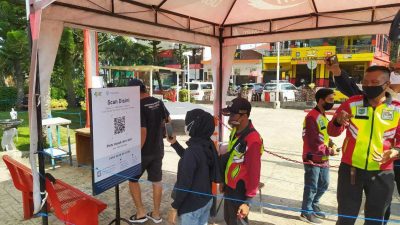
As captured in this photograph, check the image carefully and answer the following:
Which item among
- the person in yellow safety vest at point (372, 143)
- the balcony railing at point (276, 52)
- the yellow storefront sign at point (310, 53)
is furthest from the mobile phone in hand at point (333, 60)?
the balcony railing at point (276, 52)

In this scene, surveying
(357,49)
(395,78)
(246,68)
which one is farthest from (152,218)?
(246,68)

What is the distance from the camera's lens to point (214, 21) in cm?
634

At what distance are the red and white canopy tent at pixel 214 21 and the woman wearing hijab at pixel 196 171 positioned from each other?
5.48 ft

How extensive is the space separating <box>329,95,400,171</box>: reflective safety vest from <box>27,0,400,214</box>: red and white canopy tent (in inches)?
118

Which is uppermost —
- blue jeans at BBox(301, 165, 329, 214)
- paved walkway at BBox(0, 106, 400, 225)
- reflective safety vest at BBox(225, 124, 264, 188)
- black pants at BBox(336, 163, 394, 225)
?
reflective safety vest at BBox(225, 124, 264, 188)

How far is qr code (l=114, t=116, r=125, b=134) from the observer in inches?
124

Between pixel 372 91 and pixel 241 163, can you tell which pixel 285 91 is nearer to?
pixel 372 91

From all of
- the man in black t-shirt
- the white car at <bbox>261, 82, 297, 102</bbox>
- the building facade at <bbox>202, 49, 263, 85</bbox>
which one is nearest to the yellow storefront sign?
the building facade at <bbox>202, 49, 263, 85</bbox>

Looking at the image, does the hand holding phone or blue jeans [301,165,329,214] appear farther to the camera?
blue jeans [301,165,329,214]

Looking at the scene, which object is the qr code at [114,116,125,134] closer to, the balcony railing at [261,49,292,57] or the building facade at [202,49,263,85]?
the balcony railing at [261,49,292,57]

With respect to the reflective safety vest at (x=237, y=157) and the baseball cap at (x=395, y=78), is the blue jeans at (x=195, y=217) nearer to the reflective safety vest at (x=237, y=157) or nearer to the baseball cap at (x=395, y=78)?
the reflective safety vest at (x=237, y=157)

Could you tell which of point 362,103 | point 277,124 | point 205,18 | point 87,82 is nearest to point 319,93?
point 362,103

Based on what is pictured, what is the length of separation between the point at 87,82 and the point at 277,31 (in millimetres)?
5780

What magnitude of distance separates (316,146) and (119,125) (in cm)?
237
